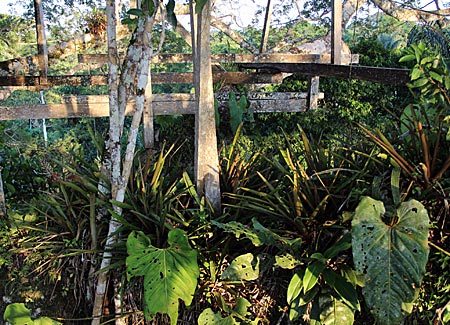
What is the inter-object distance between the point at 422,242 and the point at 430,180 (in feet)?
1.51

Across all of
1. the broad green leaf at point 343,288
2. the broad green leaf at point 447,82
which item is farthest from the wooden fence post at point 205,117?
the broad green leaf at point 447,82

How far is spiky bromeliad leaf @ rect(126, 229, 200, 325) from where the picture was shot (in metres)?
1.76

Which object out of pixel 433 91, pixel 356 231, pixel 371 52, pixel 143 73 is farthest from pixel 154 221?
pixel 371 52

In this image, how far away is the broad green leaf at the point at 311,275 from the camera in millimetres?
1761

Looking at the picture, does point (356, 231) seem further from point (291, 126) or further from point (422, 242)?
point (291, 126)

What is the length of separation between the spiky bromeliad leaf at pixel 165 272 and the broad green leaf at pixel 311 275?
44cm

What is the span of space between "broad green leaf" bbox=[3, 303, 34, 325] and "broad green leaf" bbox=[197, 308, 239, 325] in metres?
0.72

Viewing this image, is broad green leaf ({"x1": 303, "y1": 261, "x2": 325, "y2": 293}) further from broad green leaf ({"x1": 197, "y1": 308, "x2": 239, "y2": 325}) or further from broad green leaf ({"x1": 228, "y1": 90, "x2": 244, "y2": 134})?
broad green leaf ({"x1": 228, "y1": 90, "x2": 244, "y2": 134})

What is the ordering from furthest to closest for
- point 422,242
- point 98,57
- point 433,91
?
point 98,57 → point 433,91 → point 422,242

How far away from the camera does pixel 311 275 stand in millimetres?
1773

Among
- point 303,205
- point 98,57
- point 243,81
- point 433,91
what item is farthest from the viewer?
point 98,57

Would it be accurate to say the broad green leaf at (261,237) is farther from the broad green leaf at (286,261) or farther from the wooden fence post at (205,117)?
the wooden fence post at (205,117)

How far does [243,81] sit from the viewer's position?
460 cm

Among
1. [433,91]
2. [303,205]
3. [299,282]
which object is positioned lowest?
[299,282]
